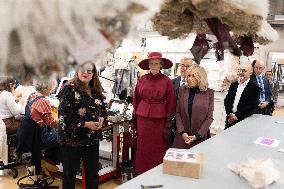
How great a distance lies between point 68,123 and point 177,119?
1244 mm

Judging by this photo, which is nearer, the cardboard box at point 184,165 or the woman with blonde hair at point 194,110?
the cardboard box at point 184,165

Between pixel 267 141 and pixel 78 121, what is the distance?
163 cm

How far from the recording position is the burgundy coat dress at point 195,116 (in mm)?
3576

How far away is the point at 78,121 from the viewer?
2.99 meters

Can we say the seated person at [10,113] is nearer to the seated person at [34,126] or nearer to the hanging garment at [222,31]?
the seated person at [34,126]

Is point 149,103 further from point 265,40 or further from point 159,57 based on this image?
point 265,40

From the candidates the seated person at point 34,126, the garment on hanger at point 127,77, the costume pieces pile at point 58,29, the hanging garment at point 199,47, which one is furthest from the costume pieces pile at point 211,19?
the garment on hanger at point 127,77

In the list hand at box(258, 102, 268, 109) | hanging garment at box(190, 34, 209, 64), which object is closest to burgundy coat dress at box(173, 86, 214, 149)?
hand at box(258, 102, 268, 109)

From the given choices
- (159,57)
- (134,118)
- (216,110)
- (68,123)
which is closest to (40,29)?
(68,123)

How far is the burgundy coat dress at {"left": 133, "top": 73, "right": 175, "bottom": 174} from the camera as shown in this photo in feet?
12.5

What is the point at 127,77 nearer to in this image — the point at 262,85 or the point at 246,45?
the point at 262,85

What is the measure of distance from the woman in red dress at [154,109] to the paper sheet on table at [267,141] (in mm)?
1153

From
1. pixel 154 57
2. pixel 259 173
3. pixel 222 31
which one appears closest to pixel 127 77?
pixel 154 57

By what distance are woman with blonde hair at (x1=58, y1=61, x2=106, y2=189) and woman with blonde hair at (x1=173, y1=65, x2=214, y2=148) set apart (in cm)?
95
